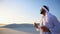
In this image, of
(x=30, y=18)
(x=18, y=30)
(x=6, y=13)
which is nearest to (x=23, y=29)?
(x=18, y=30)

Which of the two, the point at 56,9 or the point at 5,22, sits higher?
the point at 56,9

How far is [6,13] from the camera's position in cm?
236

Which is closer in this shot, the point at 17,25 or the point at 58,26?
the point at 58,26

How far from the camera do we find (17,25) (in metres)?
2.30

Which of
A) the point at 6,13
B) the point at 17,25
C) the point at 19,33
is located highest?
the point at 6,13

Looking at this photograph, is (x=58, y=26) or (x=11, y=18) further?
(x=11, y=18)

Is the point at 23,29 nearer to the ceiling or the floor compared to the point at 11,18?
nearer to the floor

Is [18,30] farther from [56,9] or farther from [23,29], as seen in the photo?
[56,9]

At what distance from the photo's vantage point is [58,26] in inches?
67.4

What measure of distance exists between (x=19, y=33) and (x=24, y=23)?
0.20 m

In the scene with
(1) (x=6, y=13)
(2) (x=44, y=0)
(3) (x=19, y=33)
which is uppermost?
(2) (x=44, y=0)

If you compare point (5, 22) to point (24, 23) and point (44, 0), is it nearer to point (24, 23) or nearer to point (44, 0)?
point (24, 23)

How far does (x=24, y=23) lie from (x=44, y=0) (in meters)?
0.53

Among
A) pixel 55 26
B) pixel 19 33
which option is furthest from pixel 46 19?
pixel 19 33
